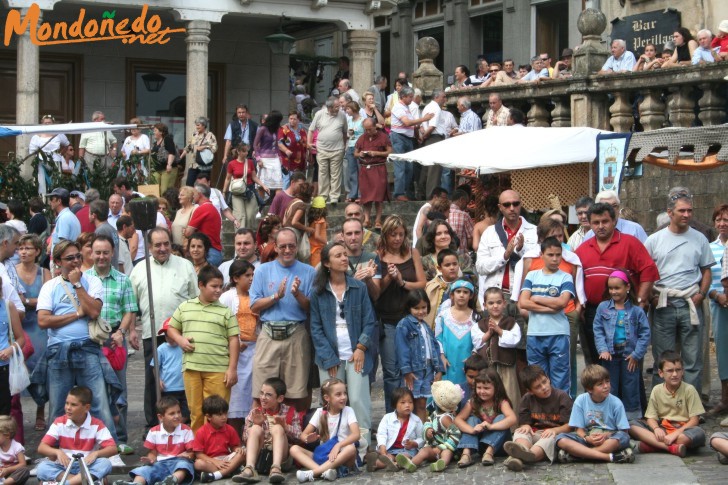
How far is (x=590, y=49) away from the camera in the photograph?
17.2 metres

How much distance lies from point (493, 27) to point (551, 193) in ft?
55.1

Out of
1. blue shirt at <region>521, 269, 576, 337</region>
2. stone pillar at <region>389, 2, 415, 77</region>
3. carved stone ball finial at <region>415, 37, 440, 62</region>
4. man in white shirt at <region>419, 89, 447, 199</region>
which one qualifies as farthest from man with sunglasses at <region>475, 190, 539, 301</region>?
stone pillar at <region>389, 2, 415, 77</region>

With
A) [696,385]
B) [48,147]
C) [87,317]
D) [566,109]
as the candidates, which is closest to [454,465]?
[696,385]

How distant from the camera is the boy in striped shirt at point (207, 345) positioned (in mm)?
10844

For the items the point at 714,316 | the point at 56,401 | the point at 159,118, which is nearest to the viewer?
the point at 56,401

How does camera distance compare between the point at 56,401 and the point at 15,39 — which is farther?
the point at 15,39

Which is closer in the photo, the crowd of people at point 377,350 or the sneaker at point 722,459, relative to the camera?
the sneaker at point 722,459

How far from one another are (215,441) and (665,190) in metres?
7.52

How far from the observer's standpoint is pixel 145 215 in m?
11.2

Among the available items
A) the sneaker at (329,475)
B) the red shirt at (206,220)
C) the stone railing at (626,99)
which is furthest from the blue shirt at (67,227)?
the stone railing at (626,99)

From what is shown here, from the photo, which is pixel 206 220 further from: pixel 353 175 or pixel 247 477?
pixel 247 477

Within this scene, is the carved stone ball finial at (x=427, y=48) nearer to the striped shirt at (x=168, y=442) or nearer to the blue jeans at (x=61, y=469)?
the striped shirt at (x=168, y=442)

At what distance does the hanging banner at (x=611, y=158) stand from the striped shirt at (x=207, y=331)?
408 cm

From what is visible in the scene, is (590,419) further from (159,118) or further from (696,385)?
(159,118)
